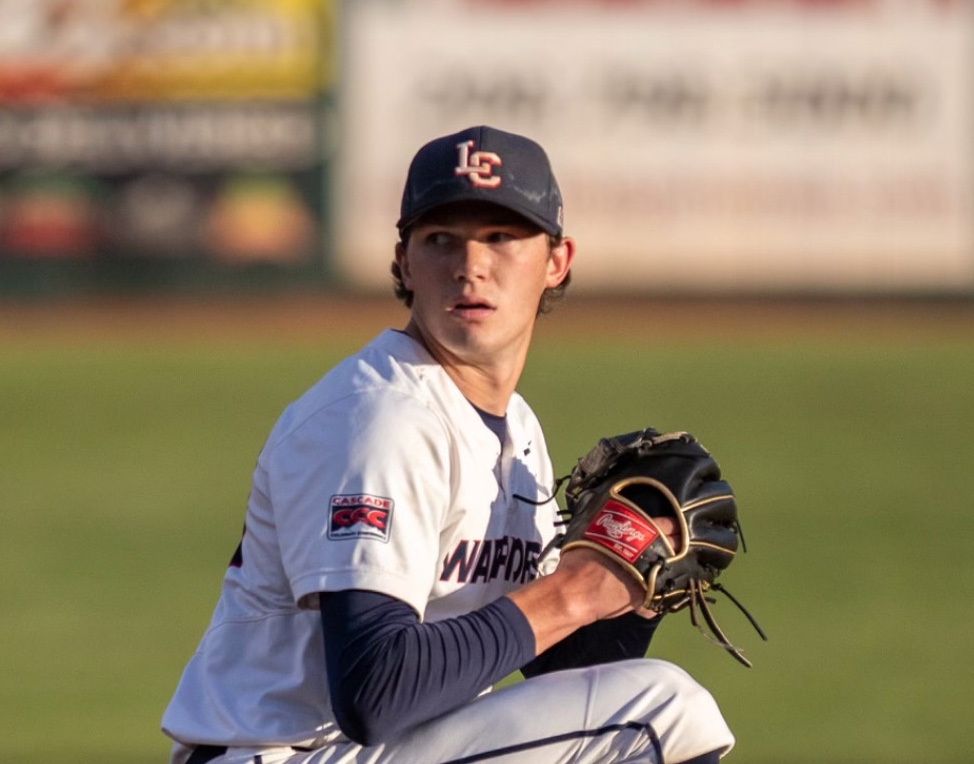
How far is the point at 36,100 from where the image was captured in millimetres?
18297

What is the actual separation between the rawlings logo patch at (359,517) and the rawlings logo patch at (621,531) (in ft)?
1.25

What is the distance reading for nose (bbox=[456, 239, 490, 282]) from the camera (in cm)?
307

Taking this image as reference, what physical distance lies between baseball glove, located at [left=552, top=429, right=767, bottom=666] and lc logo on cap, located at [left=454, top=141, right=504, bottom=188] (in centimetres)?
50

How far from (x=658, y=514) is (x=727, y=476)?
24.1ft

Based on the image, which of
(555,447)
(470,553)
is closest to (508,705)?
(470,553)

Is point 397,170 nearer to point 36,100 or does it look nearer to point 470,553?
point 36,100

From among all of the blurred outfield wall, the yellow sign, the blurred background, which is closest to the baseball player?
the blurred background

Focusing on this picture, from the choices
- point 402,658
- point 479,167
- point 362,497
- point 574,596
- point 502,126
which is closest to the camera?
point 402,658

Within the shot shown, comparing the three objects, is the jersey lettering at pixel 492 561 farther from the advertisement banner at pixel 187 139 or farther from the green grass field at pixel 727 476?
the advertisement banner at pixel 187 139

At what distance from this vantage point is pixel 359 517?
2768 mm

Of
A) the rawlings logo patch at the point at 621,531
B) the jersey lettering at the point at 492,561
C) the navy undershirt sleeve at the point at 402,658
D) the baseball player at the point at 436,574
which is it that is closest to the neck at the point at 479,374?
the baseball player at the point at 436,574

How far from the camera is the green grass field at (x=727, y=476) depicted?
19.9ft

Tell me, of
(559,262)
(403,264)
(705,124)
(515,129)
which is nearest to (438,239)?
(403,264)

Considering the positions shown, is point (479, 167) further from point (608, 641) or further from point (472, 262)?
point (608, 641)
